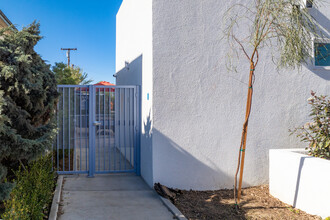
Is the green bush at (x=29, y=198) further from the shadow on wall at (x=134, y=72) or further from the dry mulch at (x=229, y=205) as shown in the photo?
the shadow on wall at (x=134, y=72)

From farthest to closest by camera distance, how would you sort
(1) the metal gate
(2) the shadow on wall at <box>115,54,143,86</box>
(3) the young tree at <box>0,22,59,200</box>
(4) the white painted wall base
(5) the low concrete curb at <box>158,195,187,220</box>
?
(2) the shadow on wall at <box>115,54,143,86</box>
(1) the metal gate
(4) the white painted wall base
(5) the low concrete curb at <box>158,195,187,220</box>
(3) the young tree at <box>0,22,59,200</box>

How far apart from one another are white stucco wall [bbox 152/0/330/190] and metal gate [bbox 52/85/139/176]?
1.43m

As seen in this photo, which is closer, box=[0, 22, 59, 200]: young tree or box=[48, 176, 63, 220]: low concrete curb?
box=[0, 22, 59, 200]: young tree

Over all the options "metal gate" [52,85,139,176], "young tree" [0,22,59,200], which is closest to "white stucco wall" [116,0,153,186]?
"metal gate" [52,85,139,176]

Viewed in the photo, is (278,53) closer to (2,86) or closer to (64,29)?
(2,86)

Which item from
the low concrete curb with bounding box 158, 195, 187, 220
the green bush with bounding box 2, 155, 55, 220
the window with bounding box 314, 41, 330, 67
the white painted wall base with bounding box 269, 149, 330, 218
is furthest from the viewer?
the window with bounding box 314, 41, 330, 67

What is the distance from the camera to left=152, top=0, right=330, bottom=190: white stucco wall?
580 cm

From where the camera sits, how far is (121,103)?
7125 millimetres

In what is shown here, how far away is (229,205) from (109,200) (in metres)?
2.09

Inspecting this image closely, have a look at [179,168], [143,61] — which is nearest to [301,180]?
[179,168]

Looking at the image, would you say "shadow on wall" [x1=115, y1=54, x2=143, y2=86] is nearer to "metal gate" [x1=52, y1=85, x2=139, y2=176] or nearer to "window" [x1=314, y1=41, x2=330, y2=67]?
"metal gate" [x1=52, y1=85, x2=139, y2=176]

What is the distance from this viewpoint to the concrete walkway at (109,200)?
15.2ft

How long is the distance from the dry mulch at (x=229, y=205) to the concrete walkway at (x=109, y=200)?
41 cm

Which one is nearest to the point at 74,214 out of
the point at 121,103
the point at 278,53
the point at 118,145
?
the point at 118,145
